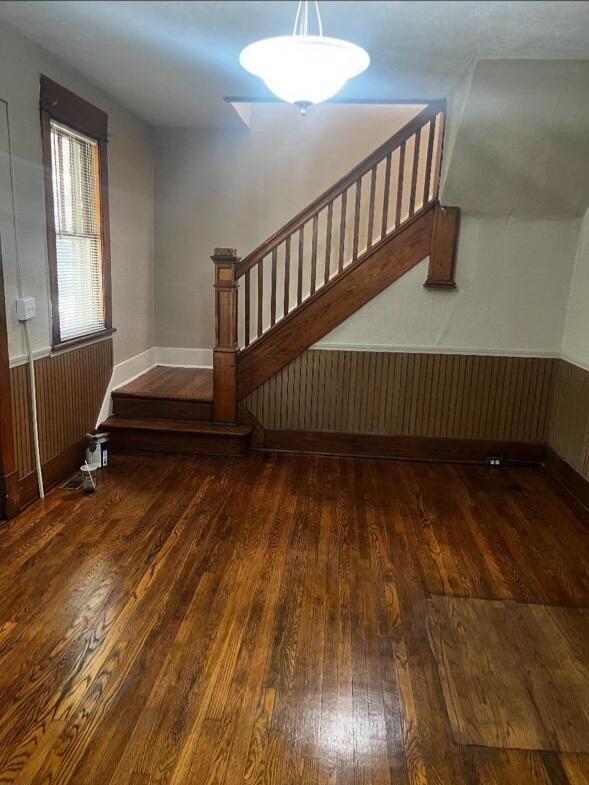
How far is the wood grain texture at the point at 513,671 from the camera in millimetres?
1841

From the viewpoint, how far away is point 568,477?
3820mm

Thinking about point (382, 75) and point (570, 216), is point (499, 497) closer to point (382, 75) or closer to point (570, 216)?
point (570, 216)

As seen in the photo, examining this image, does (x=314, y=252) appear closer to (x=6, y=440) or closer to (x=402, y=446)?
(x=402, y=446)

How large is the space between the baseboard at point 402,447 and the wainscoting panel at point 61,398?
1.33m

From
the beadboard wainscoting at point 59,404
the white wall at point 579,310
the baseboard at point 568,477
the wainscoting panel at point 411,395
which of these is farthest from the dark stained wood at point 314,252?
the baseboard at point 568,477

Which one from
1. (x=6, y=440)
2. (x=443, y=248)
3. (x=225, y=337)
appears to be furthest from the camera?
(x=225, y=337)

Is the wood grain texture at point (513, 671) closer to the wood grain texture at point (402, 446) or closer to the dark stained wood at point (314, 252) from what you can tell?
the wood grain texture at point (402, 446)

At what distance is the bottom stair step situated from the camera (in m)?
4.24

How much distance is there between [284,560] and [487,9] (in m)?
2.65

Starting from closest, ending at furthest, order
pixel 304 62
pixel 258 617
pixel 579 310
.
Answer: pixel 304 62, pixel 258 617, pixel 579 310

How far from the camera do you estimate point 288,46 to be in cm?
186

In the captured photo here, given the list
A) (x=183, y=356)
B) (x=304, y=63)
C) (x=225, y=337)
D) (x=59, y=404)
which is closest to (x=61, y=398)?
(x=59, y=404)

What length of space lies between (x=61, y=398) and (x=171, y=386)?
1182 mm

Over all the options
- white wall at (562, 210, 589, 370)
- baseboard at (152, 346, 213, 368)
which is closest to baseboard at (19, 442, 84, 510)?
baseboard at (152, 346, 213, 368)
